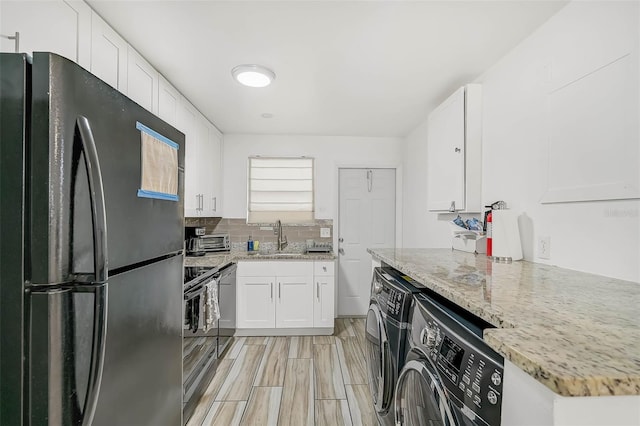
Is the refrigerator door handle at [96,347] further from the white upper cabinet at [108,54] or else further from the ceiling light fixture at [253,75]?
the ceiling light fixture at [253,75]

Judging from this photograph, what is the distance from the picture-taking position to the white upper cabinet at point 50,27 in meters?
1.09

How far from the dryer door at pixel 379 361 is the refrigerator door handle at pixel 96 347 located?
3.85ft

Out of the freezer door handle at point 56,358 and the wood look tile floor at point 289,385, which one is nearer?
the freezer door handle at point 56,358

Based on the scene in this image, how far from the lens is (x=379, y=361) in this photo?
63.6 inches

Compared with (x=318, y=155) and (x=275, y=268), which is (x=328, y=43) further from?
(x=275, y=268)

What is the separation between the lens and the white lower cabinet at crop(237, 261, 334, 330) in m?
3.34

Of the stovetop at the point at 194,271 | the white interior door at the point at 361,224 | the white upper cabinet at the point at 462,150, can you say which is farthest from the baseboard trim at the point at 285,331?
the white upper cabinet at the point at 462,150

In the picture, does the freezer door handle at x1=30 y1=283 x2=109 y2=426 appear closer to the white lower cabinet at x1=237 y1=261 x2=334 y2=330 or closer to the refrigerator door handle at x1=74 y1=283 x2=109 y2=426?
the refrigerator door handle at x1=74 y1=283 x2=109 y2=426

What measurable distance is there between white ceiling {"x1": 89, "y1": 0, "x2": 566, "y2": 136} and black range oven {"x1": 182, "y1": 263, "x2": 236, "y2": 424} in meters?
1.48

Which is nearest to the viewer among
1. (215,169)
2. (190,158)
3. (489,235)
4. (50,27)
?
(50,27)

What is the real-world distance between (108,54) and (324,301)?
2831 millimetres

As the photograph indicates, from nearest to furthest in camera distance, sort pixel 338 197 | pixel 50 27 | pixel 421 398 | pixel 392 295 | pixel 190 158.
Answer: pixel 421 398 → pixel 50 27 → pixel 392 295 → pixel 190 158 → pixel 338 197

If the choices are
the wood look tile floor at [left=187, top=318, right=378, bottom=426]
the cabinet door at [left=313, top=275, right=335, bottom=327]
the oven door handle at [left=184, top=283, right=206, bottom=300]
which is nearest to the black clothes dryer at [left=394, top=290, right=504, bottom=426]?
the wood look tile floor at [left=187, top=318, right=378, bottom=426]

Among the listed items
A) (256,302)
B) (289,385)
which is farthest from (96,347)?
(256,302)
